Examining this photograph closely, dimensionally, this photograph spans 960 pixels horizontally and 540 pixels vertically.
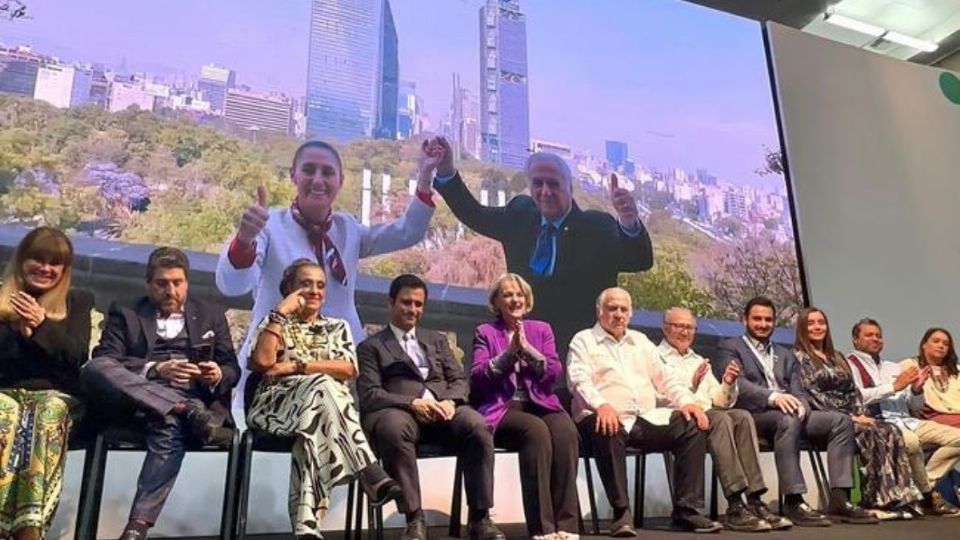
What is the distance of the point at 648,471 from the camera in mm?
4266

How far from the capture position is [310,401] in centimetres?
255

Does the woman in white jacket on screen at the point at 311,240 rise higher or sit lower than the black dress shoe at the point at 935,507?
higher

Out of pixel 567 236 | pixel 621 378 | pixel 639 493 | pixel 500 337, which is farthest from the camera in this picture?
pixel 567 236

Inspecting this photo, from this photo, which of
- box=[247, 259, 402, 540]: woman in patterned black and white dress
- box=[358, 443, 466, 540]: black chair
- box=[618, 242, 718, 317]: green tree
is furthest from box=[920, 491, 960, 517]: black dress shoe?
box=[247, 259, 402, 540]: woman in patterned black and white dress

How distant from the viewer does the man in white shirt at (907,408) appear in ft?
13.4

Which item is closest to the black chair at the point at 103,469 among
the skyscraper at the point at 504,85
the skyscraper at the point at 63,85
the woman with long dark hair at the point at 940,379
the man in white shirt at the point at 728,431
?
the skyscraper at the point at 63,85

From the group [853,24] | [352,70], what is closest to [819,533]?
[352,70]

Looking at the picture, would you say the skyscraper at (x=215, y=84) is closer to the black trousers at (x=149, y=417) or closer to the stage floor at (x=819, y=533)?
the black trousers at (x=149, y=417)

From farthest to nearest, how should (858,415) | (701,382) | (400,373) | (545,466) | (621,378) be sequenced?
(858,415) < (701,382) < (621,378) < (400,373) < (545,466)

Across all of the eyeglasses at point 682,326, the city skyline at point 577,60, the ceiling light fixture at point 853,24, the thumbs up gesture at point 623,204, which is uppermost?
the ceiling light fixture at point 853,24

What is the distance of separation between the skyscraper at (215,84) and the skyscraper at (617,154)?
7.21ft

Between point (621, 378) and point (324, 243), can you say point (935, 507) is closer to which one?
point (621, 378)

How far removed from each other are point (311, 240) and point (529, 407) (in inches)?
52.1

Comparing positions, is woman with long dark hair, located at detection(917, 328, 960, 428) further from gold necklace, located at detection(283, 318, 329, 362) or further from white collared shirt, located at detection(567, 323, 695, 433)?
gold necklace, located at detection(283, 318, 329, 362)
